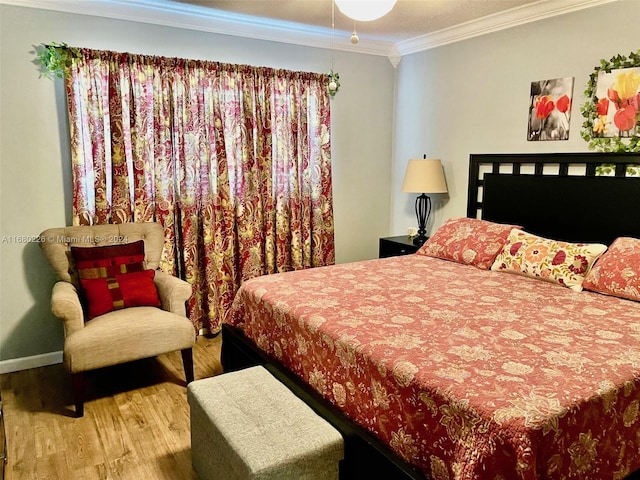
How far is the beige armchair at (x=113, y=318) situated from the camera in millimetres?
2609


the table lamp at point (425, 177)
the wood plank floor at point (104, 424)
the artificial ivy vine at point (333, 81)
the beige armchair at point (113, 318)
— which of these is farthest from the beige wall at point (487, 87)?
the wood plank floor at point (104, 424)

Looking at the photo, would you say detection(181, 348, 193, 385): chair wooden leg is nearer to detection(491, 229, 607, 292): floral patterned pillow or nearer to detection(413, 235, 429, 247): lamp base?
detection(491, 229, 607, 292): floral patterned pillow

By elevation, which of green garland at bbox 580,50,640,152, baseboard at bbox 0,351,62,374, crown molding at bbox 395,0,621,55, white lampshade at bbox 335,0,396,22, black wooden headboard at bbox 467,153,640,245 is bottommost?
baseboard at bbox 0,351,62,374

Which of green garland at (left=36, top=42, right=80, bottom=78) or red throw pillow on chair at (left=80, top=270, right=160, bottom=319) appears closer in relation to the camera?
red throw pillow on chair at (left=80, top=270, right=160, bottom=319)

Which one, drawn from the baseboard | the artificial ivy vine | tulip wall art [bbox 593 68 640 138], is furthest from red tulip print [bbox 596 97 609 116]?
the baseboard

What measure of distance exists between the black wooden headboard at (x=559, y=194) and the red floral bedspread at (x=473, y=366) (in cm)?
69

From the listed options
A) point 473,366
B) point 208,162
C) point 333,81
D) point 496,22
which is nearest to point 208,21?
point 208,162

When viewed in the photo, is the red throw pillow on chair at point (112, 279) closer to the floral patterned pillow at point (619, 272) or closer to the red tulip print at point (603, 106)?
the floral patterned pillow at point (619, 272)

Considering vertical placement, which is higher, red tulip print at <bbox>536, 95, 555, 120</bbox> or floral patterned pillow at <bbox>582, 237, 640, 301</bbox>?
red tulip print at <bbox>536, 95, 555, 120</bbox>

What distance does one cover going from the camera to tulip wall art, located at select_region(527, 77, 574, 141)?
328 centimetres

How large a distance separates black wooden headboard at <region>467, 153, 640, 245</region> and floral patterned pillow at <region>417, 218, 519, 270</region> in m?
0.28

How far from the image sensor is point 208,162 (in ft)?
12.2

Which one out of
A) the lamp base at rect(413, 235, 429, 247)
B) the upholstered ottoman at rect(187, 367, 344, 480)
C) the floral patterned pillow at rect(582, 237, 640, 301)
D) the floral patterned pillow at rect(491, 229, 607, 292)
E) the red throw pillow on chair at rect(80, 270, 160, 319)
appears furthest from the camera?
the lamp base at rect(413, 235, 429, 247)

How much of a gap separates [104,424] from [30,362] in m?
1.08
